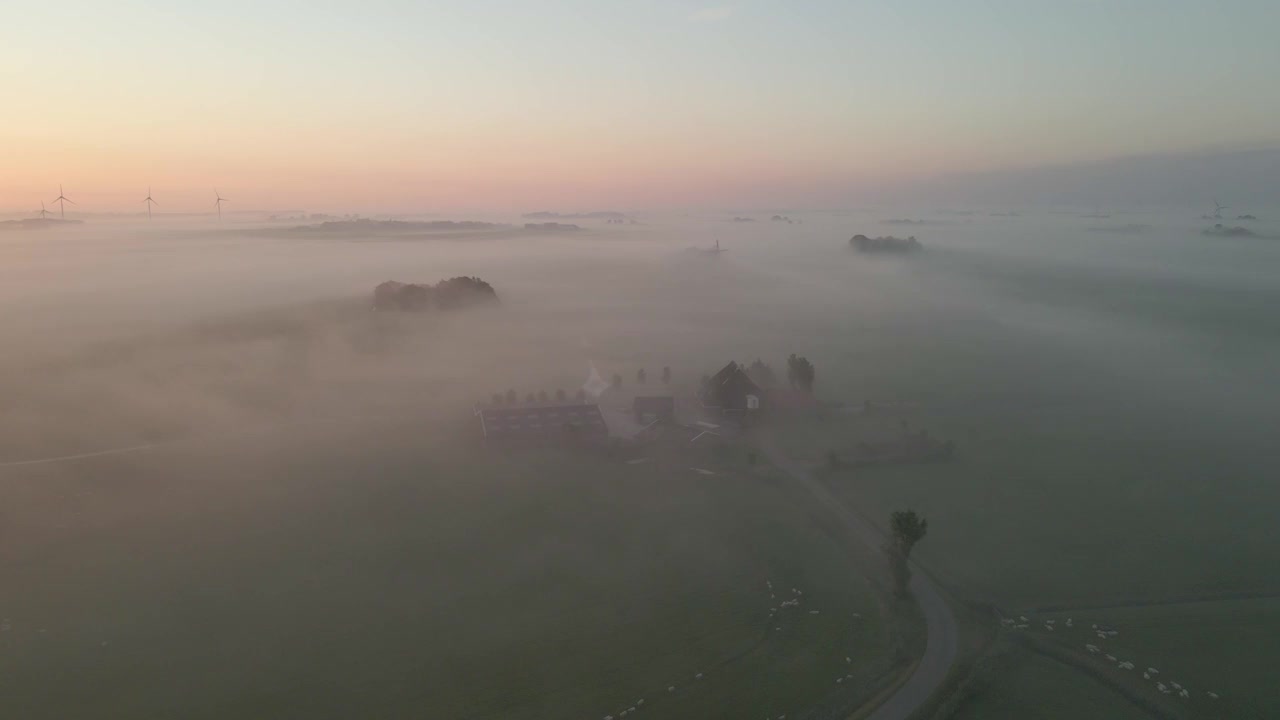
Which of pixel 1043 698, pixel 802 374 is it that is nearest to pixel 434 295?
pixel 802 374

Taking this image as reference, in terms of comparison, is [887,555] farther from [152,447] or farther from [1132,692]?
[152,447]

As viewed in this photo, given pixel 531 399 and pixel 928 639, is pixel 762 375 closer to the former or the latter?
pixel 531 399

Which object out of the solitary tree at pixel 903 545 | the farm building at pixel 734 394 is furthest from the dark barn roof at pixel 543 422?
the solitary tree at pixel 903 545

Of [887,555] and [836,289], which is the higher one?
[836,289]

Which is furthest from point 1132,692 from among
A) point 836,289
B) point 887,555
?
point 836,289

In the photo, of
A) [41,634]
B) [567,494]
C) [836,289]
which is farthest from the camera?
[836,289]

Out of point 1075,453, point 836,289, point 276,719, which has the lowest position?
point 276,719

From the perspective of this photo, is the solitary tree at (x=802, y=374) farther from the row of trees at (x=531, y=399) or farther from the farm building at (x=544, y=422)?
the farm building at (x=544, y=422)
